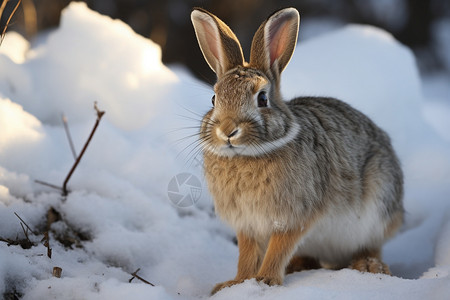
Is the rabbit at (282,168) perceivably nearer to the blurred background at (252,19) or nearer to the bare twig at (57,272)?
the bare twig at (57,272)

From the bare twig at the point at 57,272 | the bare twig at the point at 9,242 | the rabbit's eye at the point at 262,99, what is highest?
the rabbit's eye at the point at 262,99

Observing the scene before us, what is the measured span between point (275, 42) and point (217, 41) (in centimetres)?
30

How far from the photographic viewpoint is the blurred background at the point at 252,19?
7.15 m

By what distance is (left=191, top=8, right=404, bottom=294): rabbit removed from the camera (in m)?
2.90

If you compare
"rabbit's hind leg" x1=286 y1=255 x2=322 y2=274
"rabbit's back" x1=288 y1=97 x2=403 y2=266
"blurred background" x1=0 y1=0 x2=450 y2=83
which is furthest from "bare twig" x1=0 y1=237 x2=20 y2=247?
"blurred background" x1=0 y1=0 x2=450 y2=83

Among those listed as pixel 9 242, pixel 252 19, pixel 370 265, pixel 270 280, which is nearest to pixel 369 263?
Answer: pixel 370 265

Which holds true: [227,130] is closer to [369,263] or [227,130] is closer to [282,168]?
[282,168]

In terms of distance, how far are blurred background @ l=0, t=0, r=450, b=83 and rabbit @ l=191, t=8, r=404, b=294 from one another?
348cm

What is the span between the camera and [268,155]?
2.94 metres

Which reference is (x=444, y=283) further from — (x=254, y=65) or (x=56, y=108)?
(x=56, y=108)

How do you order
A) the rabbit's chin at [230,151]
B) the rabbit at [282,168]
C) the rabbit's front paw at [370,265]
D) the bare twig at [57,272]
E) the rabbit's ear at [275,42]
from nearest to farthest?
the bare twig at [57,272] < the rabbit's chin at [230,151] < the rabbit at [282,168] < the rabbit's ear at [275,42] < the rabbit's front paw at [370,265]

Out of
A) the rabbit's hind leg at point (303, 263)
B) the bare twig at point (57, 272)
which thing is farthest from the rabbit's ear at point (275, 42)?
the bare twig at point (57, 272)

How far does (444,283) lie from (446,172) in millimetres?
2336

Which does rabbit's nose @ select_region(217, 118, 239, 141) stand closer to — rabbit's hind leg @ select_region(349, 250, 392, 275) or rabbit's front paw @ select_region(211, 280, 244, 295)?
rabbit's front paw @ select_region(211, 280, 244, 295)
